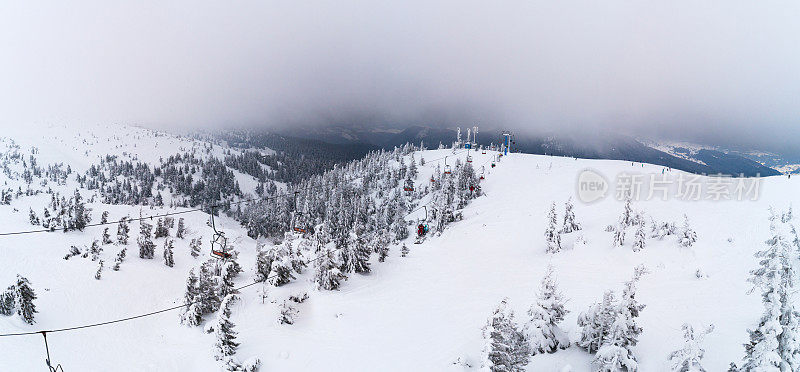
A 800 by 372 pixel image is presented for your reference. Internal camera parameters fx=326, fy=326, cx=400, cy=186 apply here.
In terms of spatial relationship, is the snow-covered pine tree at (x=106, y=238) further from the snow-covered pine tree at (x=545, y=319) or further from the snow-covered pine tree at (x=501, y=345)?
the snow-covered pine tree at (x=545, y=319)

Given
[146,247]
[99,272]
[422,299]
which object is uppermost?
[422,299]

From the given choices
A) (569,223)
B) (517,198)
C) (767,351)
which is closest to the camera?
(767,351)

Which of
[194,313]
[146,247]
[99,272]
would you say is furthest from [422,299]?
[146,247]

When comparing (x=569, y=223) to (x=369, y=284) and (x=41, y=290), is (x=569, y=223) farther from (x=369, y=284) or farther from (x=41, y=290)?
(x=41, y=290)

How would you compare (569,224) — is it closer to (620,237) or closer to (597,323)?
(620,237)

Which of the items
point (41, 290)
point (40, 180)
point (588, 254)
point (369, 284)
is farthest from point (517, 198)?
point (40, 180)

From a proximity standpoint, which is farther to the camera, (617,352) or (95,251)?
(95,251)

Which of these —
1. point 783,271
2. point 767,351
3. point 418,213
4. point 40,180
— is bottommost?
point 40,180
